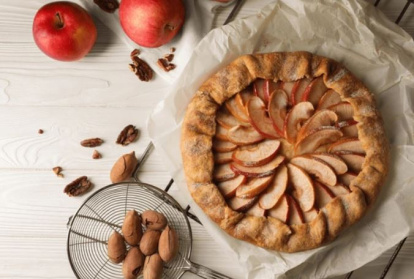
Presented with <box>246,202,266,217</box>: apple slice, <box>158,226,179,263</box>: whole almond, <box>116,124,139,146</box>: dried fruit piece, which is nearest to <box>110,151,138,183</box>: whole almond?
<box>116,124,139,146</box>: dried fruit piece

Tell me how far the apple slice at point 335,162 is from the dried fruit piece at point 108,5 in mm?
1091

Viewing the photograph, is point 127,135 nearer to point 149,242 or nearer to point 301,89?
point 149,242

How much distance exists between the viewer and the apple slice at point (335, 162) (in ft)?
7.56

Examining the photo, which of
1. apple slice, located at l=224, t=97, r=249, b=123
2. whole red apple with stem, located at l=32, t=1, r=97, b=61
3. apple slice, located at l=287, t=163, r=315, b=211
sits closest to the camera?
apple slice, located at l=287, t=163, r=315, b=211

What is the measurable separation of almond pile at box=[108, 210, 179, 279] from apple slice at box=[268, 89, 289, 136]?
592mm

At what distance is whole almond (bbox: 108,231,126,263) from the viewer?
2449mm

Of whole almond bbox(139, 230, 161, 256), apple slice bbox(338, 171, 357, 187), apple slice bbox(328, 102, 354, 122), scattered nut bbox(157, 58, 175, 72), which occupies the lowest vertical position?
whole almond bbox(139, 230, 161, 256)

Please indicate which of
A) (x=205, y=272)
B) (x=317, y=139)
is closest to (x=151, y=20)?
(x=317, y=139)

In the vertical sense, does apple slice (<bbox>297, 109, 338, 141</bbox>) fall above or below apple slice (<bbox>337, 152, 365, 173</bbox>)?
above

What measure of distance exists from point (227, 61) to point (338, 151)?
0.57m

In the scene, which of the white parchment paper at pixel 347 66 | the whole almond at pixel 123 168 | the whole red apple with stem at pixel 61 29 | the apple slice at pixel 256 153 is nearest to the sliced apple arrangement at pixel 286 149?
the apple slice at pixel 256 153

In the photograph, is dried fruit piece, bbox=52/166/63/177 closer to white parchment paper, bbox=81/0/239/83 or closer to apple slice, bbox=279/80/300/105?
white parchment paper, bbox=81/0/239/83

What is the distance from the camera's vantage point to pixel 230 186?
2.36 meters

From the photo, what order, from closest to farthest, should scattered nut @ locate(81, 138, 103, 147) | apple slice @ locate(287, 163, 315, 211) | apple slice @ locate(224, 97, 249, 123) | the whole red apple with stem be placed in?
apple slice @ locate(287, 163, 315, 211) → apple slice @ locate(224, 97, 249, 123) → the whole red apple with stem → scattered nut @ locate(81, 138, 103, 147)
